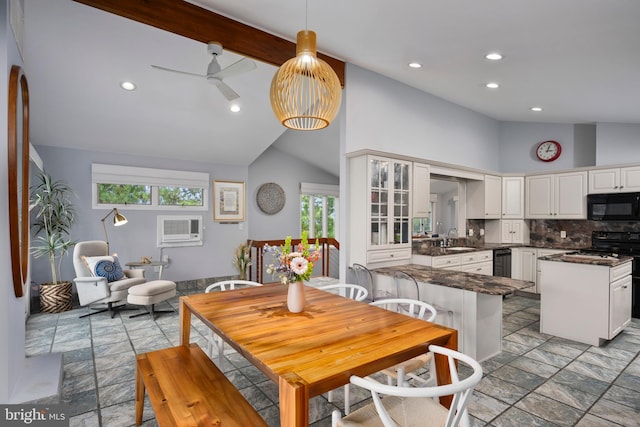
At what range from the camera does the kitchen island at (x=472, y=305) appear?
2941mm

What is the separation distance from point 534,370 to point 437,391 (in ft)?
7.49

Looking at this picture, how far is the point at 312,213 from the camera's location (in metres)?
8.82

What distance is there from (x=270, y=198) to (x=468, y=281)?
217 inches

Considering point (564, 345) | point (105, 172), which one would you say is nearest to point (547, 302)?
point (564, 345)

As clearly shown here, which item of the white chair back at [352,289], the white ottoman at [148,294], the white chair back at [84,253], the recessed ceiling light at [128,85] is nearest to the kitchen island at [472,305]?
the white chair back at [352,289]

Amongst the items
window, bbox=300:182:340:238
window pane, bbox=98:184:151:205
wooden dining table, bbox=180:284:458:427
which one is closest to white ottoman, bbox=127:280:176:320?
window pane, bbox=98:184:151:205

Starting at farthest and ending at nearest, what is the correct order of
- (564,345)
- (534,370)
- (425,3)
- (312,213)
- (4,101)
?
1. (312,213)
2. (564,345)
3. (534,370)
4. (425,3)
5. (4,101)

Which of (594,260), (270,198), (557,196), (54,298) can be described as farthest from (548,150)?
(54,298)

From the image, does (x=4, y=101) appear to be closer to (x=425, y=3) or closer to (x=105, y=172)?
(x=425, y=3)

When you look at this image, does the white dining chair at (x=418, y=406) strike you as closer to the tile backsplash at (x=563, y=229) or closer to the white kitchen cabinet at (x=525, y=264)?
the white kitchen cabinet at (x=525, y=264)

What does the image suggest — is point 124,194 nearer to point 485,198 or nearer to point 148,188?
point 148,188

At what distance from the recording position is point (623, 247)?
15.4 ft

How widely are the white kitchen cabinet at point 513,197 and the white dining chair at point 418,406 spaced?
4.86 metres

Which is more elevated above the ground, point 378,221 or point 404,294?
point 378,221
